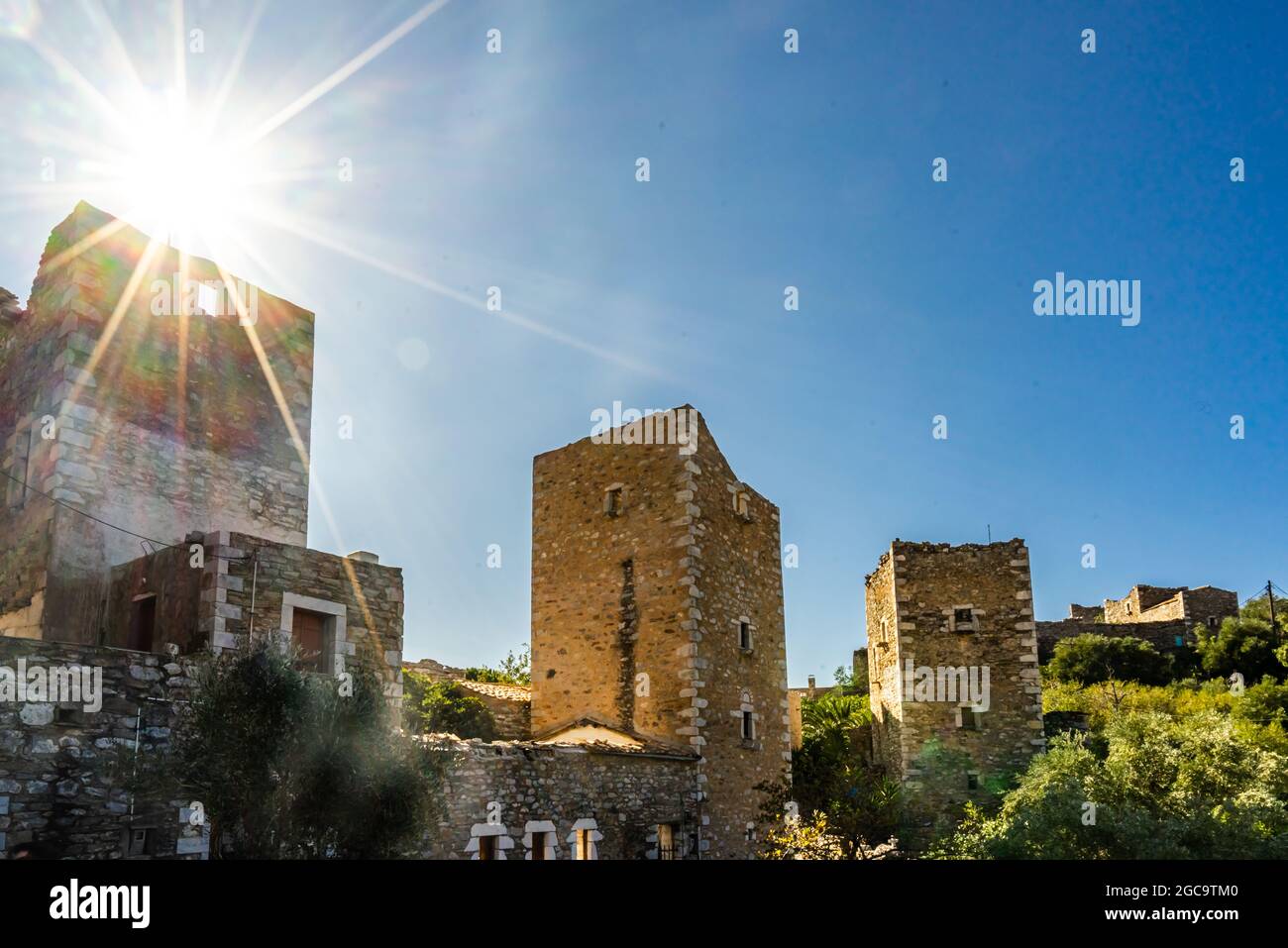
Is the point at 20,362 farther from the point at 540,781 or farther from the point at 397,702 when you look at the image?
the point at 540,781

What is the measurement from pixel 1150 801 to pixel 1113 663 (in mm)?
25245

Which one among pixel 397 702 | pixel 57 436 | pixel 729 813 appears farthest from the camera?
pixel 729 813

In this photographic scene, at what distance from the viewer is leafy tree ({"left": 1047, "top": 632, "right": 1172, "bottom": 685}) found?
133ft

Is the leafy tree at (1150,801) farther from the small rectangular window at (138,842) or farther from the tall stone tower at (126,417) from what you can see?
the tall stone tower at (126,417)

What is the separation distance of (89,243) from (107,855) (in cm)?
980

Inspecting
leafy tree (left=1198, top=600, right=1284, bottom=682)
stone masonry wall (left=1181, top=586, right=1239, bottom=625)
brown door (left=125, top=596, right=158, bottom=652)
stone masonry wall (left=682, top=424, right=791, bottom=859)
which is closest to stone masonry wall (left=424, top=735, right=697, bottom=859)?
stone masonry wall (left=682, top=424, right=791, bottom=859)

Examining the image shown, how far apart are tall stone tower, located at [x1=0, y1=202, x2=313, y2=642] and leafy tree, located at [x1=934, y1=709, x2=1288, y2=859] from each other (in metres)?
13.4

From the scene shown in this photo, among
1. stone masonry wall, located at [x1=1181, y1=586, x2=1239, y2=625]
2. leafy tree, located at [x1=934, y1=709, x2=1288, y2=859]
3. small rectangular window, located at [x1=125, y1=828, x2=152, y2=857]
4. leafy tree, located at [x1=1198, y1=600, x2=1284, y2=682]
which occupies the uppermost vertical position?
stone masonry wall, located at [x1=1181, y1=586, x2=1239, y2=625]

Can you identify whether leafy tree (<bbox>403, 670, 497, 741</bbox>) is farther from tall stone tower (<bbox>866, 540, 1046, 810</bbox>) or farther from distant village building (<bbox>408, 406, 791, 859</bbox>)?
tall stone tower (<bbox>866, 540, 1046, 810</bbox>)

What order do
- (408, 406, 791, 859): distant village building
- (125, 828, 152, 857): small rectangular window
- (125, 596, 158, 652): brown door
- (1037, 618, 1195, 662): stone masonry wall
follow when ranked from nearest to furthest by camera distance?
1. (125, 828, 152, 857): small rectangular window
2. (125, 596, 158, 652): brown door
3. (408, 406, 791, 859): distant village building
4. (1037, 618, 1195, 662): stone masonry wall

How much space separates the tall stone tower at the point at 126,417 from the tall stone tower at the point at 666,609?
553cm

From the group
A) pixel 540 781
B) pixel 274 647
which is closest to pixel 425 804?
pixel 274 647
